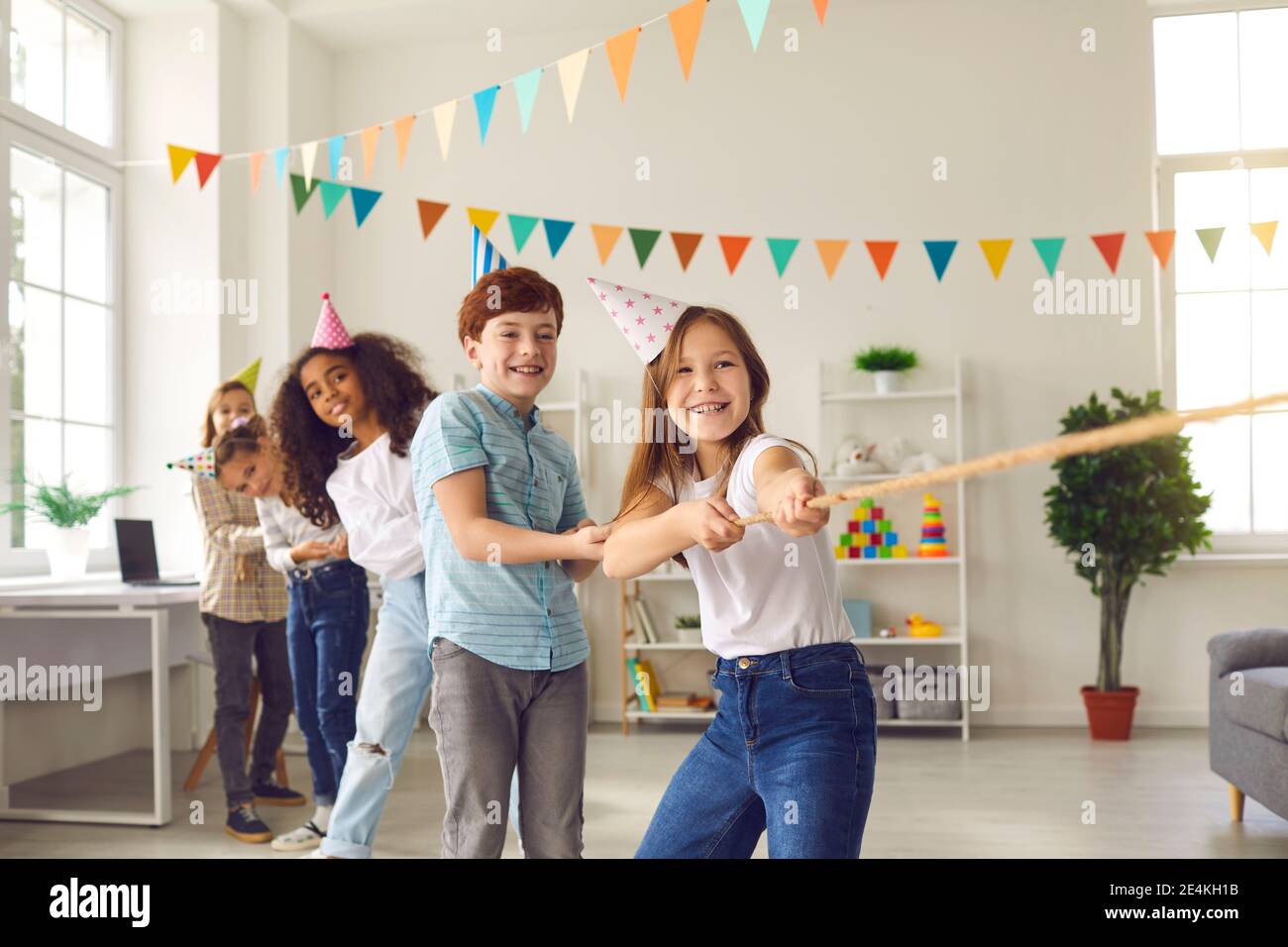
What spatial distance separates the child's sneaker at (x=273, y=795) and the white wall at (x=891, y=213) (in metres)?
1.85

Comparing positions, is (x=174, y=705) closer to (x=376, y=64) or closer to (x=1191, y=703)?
(x=376, y=64)

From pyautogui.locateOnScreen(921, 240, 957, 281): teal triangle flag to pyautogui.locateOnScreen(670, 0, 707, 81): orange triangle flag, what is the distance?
1789 mm

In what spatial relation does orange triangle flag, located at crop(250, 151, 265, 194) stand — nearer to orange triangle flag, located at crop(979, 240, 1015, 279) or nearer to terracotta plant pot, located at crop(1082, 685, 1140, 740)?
orange triangle flag, located at crop(979, 240, 1015, 279)

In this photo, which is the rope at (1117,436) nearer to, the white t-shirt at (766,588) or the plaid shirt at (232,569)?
the white t-shirt at (766,588)

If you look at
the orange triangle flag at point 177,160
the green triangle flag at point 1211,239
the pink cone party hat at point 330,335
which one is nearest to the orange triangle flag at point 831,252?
the green triangle flag at point 1211,239

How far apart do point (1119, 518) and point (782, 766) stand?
364cm

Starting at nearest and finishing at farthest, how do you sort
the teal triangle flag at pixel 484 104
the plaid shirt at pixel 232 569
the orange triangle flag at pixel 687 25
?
the orange triangle flag at pixel 687 25 < the plaid shirt at pixel 232 569 < the teal triangle flag at pixel 484 104

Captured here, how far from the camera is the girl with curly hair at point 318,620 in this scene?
113 inches

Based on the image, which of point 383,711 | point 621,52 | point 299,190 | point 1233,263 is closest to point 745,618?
point 383,711

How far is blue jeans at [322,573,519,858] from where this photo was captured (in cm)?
250

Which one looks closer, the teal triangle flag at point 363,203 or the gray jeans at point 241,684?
the gray jeans at point 241,684

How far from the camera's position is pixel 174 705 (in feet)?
15.5

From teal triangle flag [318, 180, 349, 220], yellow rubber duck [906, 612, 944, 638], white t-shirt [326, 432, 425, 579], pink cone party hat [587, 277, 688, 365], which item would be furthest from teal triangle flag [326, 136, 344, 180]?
pink cone party hat [587, 277, 688, 365]

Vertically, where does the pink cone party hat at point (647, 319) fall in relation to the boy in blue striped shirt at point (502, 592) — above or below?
above
